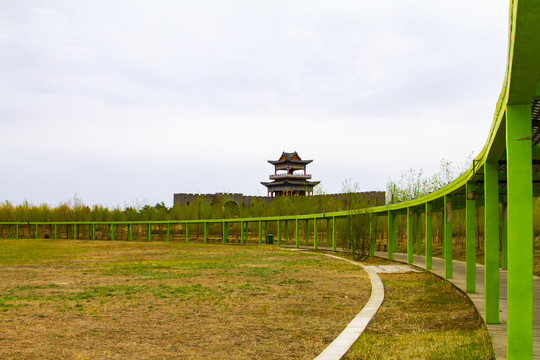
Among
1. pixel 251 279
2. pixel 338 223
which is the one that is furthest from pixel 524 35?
pixel 338 223

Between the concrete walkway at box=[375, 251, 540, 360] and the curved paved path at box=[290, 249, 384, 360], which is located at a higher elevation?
the concrete walkway at box=[375, 251, 540, 360]

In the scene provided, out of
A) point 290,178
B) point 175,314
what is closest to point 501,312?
point 175,314

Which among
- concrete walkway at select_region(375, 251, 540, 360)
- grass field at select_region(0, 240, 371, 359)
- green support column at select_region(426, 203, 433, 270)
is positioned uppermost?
green support column at select_region(426, 203, 433, 270)

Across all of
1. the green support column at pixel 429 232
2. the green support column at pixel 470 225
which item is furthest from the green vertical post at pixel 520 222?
the green support column at pixel 429 232

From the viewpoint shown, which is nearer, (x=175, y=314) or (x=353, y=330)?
(x=353, y=330)

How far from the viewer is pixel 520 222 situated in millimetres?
4793

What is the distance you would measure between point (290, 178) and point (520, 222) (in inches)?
3023

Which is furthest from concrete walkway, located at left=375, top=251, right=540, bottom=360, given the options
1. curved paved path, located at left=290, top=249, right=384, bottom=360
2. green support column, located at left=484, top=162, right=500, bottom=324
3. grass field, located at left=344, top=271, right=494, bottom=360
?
curved paved path, located at left=290, top=249, right=384, bottom=360

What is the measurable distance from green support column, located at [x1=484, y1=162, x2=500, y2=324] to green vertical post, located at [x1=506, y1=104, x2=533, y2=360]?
7.66 ft

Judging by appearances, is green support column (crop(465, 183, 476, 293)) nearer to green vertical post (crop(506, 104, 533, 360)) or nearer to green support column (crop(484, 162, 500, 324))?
green support column (crop(484, 162, 500, 324))

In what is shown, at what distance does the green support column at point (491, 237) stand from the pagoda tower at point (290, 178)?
73.3 m

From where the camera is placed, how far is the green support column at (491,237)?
7148mm

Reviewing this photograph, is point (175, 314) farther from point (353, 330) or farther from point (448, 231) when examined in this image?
point (448, 231)

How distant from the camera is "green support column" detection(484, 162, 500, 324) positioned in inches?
281
